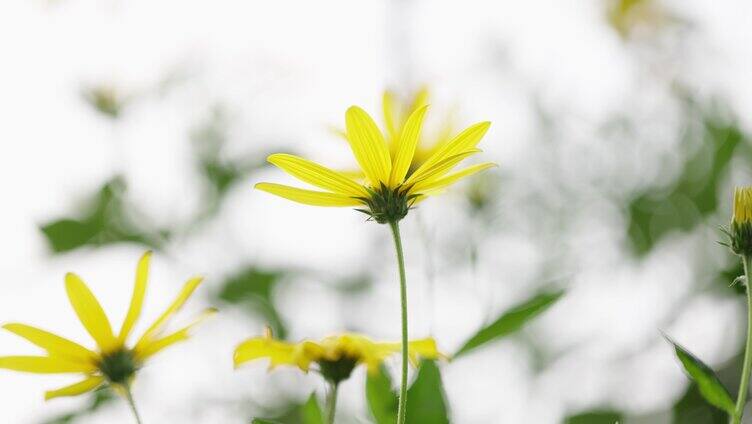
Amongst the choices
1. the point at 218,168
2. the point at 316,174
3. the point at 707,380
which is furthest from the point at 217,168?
the point at 707,380

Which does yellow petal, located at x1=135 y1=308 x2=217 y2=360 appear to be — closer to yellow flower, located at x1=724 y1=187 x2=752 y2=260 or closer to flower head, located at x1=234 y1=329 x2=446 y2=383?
flower head, located at x1=234 y1=329 x2=446 y2=383

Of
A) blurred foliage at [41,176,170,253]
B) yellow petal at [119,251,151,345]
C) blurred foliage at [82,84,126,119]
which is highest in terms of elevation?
blurred foliage at [82,84,126,119]

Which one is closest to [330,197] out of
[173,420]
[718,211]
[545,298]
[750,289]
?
[545,298]

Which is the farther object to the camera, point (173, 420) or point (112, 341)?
point (173, 420)

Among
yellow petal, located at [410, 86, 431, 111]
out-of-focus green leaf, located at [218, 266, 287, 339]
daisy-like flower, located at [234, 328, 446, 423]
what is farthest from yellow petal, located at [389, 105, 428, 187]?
out-of-focus green leaf, located at [218, 266, 287, 339]

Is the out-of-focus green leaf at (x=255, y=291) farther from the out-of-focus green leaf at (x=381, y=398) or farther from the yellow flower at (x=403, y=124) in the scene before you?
the out-of-focus green leaf at (x=381, y=398)

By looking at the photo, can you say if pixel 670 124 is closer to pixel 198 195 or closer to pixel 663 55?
pixel 663 55

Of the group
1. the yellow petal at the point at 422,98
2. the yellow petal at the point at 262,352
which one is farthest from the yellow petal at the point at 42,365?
the yellow petal at the point at 422,98
